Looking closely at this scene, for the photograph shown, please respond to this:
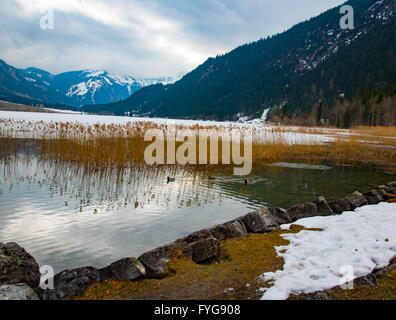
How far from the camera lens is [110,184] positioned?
11.4 metres

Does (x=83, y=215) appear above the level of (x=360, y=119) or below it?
below

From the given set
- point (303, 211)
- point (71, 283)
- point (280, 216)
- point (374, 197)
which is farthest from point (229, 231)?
point (374, 197)

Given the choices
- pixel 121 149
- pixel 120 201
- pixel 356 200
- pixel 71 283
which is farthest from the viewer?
pixel 121 149

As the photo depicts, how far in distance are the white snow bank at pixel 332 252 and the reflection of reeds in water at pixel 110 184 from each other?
4.29 metres

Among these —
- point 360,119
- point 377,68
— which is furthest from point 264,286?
point 377,68

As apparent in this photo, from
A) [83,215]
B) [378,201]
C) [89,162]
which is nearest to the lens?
[83,215]

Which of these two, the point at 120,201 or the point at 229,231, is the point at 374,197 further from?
the point at 120,201

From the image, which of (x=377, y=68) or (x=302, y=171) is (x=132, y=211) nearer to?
(x=302, y=171)

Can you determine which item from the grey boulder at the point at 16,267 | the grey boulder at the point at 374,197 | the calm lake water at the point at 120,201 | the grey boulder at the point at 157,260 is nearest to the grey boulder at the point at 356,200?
the grey boulder at the point at 374,197

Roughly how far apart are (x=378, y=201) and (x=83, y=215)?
909cm

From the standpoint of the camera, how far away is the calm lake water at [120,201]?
252 inches

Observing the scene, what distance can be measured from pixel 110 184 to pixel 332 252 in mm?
8637

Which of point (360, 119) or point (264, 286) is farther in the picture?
point (360, 119)
